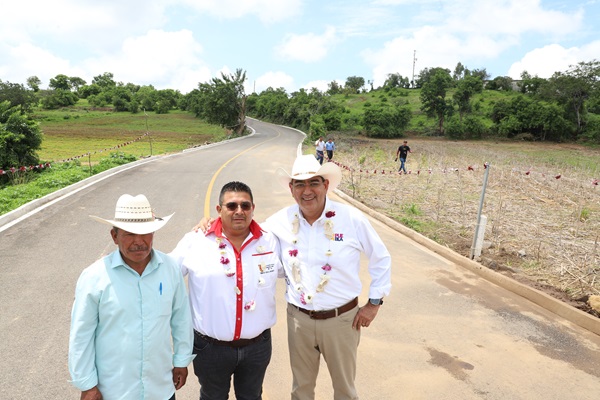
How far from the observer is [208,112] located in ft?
155

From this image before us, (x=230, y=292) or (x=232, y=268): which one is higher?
(x=232, y=268)

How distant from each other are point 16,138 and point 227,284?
19.1 meters

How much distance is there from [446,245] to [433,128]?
4635 cm

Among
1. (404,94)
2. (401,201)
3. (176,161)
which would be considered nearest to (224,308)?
(401,201)

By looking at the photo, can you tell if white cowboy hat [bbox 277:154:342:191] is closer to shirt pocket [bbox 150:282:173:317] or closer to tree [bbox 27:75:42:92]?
shirt pocket [bbox 150:282:173:317]

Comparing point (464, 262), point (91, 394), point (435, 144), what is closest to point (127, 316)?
point (91, 394)

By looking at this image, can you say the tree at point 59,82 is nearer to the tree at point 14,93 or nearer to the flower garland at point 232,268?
the tree at point 14,93

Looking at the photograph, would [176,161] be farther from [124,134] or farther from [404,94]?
[404,94]

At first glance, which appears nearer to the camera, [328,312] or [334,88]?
[328,312]

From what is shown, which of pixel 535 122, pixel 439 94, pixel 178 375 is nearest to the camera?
pixel 178 375

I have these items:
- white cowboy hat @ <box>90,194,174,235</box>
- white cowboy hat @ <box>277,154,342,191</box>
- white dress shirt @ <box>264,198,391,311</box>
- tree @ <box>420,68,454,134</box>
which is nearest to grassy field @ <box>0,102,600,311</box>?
white dress shirt @ <box>264,198,391,311</box>

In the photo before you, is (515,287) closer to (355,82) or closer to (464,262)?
(464,262)

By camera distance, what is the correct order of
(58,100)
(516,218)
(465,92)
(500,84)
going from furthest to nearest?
(58,100) < (500,84) < (465,92) < (516,218)

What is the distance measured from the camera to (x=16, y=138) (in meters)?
17.3
